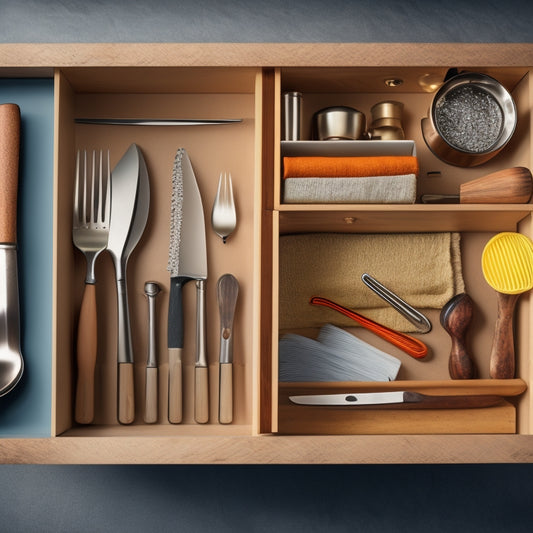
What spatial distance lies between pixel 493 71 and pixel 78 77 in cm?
66

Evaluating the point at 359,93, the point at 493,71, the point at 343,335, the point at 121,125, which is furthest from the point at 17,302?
the point at 493,71

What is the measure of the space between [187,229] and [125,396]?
294 mm

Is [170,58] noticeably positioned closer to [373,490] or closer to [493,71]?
[493,71]

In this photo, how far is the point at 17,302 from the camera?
1.06 meters

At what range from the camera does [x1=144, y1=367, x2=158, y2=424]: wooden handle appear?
111 cm

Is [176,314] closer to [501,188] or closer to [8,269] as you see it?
[8,269]

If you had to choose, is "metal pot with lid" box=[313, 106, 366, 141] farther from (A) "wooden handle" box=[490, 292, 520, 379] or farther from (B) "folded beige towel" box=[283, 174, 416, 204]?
(A) "wooden handle" box=[490, 292, 520, 379]

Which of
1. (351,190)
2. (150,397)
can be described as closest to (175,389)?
(150,397)

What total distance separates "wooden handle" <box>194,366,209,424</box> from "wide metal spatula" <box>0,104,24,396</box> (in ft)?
0.90

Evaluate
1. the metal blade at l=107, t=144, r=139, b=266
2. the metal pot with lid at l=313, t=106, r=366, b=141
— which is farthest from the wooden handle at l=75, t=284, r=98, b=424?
the metal pot with lid at l=313, t=106, r=366, b=141

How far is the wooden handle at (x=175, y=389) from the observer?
111 cm

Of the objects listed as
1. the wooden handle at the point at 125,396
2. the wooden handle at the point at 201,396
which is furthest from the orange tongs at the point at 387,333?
the wooden handle at the point at 125,396

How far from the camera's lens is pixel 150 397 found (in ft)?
3.66

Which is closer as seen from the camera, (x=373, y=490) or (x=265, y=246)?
(x=265, y=246)
